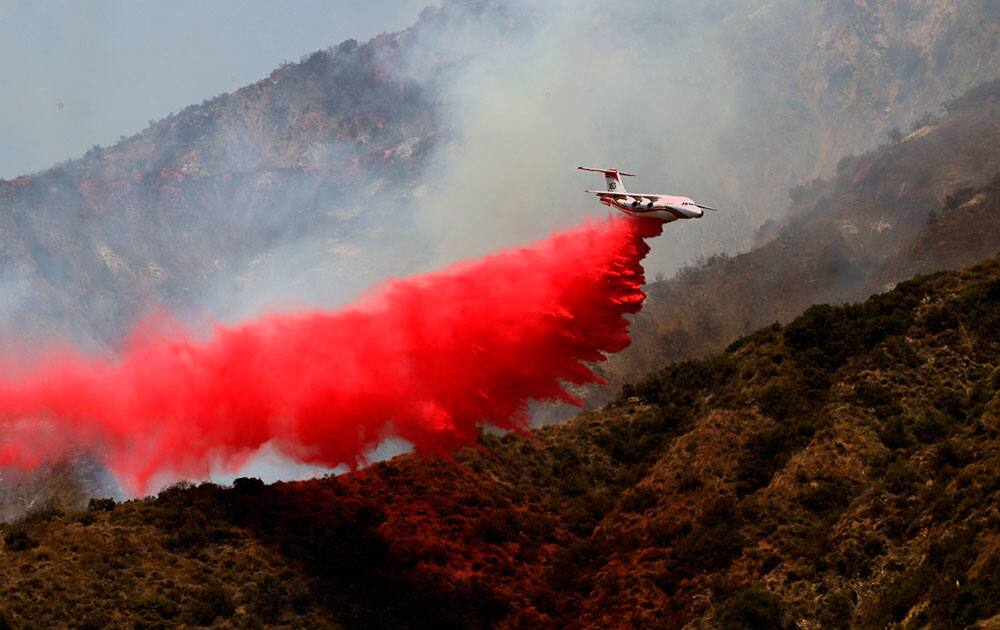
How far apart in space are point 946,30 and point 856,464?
16903cm

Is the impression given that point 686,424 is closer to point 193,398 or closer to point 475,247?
→ point 193,398

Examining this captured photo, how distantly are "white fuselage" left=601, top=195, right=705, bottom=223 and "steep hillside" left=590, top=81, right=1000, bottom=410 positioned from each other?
3005 inches

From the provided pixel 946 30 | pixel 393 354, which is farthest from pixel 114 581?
pixel 946 30

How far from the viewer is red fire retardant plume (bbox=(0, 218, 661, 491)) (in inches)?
2153

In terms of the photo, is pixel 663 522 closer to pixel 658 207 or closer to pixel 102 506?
pixel 658 207

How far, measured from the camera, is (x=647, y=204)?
55.0 m

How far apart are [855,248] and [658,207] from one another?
100065mm

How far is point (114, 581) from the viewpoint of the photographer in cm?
4719

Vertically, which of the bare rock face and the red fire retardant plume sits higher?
the bare rock face

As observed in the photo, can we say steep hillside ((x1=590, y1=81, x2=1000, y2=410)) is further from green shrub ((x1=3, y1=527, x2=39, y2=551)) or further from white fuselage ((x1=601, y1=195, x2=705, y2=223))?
green shrub ((x1=3, y1=527, x2=39, y2=551))

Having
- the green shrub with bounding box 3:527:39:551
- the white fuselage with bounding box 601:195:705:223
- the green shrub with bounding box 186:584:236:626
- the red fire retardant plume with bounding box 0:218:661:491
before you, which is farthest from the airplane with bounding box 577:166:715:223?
the green shrub with bounding box 3:527:39:551

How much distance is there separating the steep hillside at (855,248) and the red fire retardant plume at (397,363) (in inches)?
2977

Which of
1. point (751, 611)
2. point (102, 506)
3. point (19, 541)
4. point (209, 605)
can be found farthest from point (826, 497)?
point (19, 541)

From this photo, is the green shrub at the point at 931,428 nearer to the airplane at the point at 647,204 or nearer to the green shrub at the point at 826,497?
the green shrub at the point at 826,497
